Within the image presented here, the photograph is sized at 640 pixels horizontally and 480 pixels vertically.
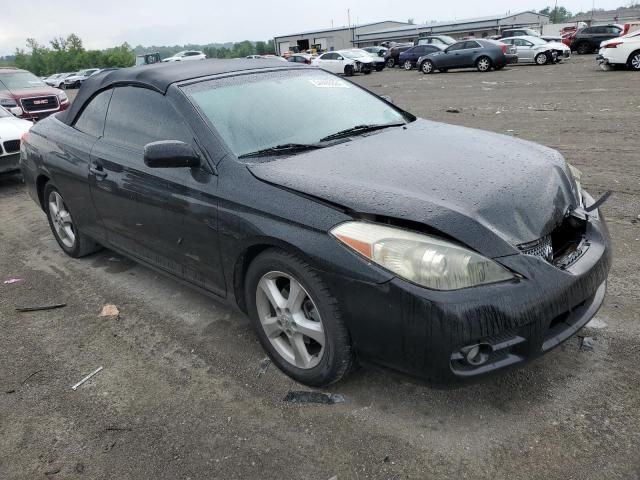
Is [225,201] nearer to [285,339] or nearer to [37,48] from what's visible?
[285,339]

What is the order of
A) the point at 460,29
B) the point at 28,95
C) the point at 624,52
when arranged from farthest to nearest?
the point at 460,29, the point at 624,52, the point at 28,95

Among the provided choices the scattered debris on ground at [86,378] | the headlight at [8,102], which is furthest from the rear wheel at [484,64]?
the scattered debris on ground at [86,378]

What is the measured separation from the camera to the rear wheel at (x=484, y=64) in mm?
23797

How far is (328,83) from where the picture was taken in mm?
3895

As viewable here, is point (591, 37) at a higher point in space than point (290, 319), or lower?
higher

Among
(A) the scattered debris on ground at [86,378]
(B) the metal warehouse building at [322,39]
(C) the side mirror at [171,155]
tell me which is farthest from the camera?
(B) the metal warehouse building at [322,39]

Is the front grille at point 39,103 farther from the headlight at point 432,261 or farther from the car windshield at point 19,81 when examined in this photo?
the headlight at point 432,261

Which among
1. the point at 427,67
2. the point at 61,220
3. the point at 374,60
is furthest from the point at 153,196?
the point at 374,60

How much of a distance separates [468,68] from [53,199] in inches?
968

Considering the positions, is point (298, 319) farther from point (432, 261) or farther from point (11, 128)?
point (11, 128)

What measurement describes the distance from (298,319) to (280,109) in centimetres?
140

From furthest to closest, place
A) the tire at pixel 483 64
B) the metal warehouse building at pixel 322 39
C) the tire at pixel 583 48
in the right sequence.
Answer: the metal warehouse building at pixel 322 39 < the tire at pixel 583 48 < the tire at pixel 483 64

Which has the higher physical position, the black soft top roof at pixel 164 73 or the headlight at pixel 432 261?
the black soft top roof at pixel 164 73

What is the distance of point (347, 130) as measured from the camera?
3.42m
